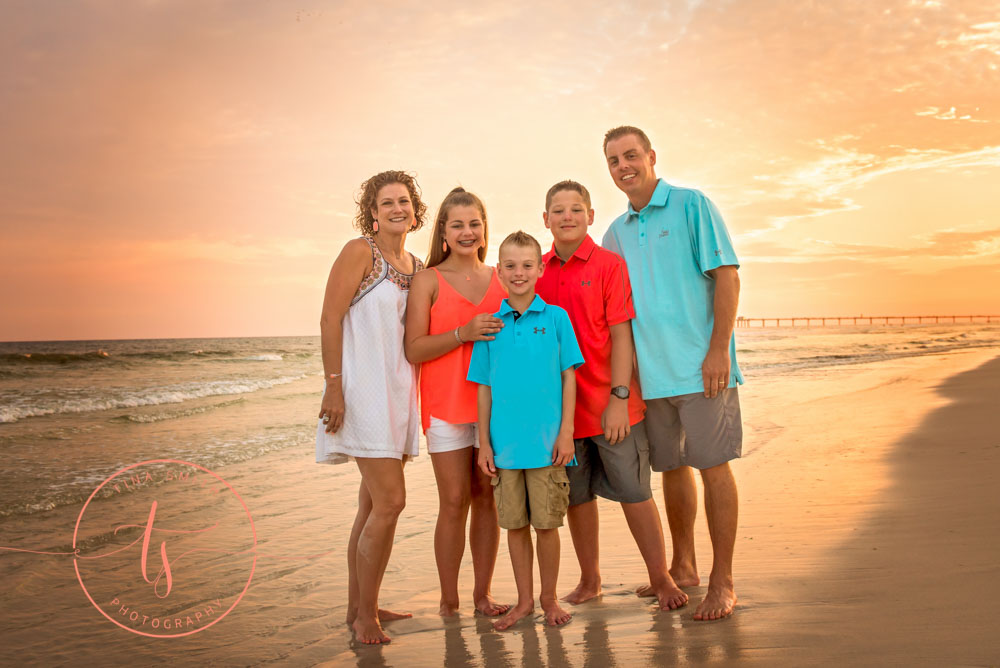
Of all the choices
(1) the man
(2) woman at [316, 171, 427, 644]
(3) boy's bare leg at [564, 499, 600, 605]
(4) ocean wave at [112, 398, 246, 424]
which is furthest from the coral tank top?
(4) ocean wave at [112, 398, 246, 424]

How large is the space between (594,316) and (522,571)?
4.20ft

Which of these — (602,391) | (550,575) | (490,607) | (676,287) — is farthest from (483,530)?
(676,287)

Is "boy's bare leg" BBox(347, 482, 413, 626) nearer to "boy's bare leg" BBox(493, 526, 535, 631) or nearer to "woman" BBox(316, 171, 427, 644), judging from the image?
"woman" BBox(316, 171, 427, 644)

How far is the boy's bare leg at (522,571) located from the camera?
323 centimetres

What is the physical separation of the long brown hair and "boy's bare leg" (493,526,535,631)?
1.45 metres

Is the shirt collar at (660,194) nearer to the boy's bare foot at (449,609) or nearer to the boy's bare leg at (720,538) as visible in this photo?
the boy's bare leg at (720,538)

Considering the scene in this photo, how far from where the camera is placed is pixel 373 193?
361cm

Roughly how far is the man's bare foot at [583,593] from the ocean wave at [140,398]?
13.1 m

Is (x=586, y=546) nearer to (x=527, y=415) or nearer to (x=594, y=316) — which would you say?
(x=527, y=415)

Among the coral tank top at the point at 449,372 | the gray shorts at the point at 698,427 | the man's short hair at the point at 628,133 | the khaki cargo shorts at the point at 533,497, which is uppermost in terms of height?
the man's short hair at the point at 628,133

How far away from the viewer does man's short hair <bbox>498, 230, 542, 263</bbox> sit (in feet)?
10.9

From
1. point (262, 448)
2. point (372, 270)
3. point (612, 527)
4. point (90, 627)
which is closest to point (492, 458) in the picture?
point (372, 270)

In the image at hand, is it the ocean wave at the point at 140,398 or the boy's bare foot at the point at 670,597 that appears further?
the ocean wave at the point at 140,398

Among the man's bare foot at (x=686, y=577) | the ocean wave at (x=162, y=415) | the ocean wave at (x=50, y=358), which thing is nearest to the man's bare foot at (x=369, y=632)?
the man's bare foot at (x=686, y=577)
